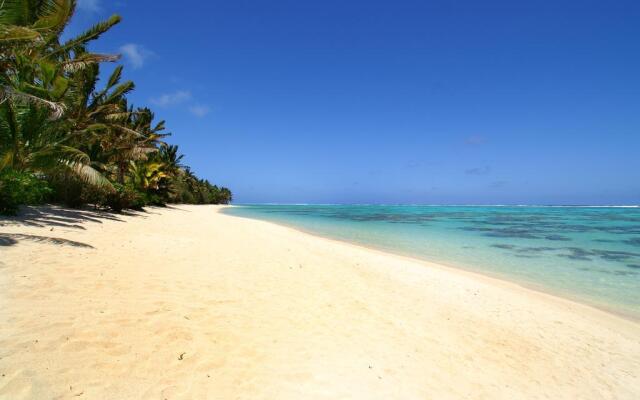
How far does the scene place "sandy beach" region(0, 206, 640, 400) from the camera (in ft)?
11.5

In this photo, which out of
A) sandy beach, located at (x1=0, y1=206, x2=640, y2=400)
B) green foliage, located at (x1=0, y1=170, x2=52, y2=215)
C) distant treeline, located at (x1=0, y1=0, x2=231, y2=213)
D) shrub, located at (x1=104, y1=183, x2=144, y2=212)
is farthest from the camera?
shrub, located at (x1=104, y1=183, x2=144, y2=212)

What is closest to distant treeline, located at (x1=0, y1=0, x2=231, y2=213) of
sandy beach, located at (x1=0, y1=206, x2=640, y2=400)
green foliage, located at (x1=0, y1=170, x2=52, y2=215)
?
green foliage, located at (x1=0, y1=170, x2=52, y2=215)

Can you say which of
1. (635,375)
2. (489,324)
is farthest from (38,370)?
(635,375)

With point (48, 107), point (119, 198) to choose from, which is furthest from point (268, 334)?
point (119, 198)

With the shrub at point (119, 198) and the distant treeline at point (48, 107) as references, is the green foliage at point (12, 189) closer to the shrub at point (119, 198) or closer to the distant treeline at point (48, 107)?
the distant treeline at point (48, 107)

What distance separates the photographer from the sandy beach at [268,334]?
3.50 m

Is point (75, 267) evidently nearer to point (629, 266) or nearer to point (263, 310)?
point (263, 310)

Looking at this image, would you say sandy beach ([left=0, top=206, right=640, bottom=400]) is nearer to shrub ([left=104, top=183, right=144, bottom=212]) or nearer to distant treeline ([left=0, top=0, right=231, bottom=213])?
distant treeline ([left=0, top=0, right=231, bottom=213])

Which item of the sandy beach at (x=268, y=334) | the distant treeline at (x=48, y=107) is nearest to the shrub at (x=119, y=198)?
the distant treeline at (x=48, y=107)

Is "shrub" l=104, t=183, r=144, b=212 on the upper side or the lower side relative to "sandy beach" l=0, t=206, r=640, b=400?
upper

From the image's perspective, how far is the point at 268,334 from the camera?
4852 millimetres

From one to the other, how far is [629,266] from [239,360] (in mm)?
17500

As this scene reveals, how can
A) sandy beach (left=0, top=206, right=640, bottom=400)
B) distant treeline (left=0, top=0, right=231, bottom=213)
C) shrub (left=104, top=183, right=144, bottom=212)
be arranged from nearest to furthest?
sandy beach (left=0, top=206, right=640, bottom=400) < distant treeline (left=0, top=0, right=231, bottom=213) < shrub (left=104, top=183, right=144, bottom=212)

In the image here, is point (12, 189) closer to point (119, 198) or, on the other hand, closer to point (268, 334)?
point (119, 198)
